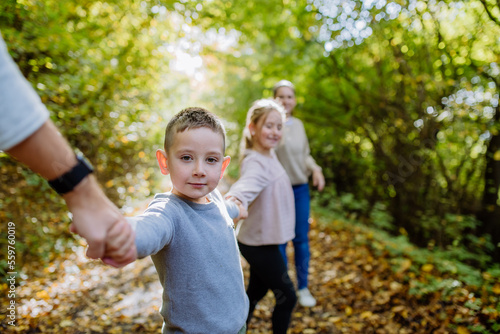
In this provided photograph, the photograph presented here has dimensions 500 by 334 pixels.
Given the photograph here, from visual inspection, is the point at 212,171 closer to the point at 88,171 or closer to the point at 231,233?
the point at 231,233

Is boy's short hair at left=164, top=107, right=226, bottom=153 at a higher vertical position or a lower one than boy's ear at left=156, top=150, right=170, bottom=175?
higher

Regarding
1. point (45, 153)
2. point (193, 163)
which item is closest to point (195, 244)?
point (193, 163)

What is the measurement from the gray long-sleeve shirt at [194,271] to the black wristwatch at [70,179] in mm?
411

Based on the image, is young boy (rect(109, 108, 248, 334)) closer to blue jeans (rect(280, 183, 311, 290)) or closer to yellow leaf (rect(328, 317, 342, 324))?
blue jeans (rect(280, 183, 311, 290))

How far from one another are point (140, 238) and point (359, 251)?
4.81m

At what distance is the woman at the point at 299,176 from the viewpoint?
3.55 metres

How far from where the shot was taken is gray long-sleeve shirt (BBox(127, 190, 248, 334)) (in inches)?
53.2

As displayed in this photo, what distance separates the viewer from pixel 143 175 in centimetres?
614

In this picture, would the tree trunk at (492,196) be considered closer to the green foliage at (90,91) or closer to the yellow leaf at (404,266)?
the yellow leaf at (404,266)

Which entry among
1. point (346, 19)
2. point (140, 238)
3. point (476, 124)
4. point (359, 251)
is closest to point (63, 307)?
point (140, 238)

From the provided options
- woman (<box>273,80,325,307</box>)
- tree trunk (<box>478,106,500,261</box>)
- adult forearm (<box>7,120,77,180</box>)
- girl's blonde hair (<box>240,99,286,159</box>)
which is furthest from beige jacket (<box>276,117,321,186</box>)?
tree trunk (<box>478,106,500,261</box>)

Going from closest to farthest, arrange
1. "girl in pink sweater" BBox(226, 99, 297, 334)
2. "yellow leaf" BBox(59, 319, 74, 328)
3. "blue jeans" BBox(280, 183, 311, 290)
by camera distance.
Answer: "girl in pink sweater" BBox(226, 99, 297, 334) → "yellow leaf" BBox(59, 319, 74, 328) → "blue jeans" BBox(280, 183, 311, 290)

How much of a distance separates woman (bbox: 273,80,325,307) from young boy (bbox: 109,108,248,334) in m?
2.07

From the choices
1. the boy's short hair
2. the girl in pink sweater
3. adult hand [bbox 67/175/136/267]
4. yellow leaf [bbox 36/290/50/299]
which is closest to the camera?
adult hand [bbox 67/175/136/267]
